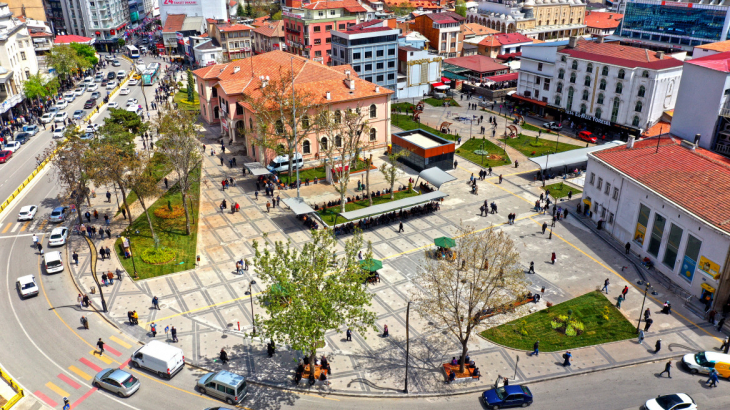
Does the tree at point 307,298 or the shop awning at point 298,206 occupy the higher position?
the tree at point 307,298

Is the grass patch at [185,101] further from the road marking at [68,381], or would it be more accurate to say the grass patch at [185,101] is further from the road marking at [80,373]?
the road marking at [68,381]

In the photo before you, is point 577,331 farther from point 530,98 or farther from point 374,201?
point 530,98

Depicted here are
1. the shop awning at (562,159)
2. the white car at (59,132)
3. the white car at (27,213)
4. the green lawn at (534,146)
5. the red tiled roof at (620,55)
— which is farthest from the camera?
the white car at (59,132)

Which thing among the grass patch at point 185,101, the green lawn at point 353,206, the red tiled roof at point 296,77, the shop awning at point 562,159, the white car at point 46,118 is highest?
the red tiled roof at point 296,77

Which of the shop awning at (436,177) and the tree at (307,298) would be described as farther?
the shop awning at (436,177)

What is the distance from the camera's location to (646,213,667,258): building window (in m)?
48.7

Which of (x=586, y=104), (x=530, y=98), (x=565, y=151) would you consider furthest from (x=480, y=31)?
(x=565, y=151)

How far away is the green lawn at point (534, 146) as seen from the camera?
77938mm

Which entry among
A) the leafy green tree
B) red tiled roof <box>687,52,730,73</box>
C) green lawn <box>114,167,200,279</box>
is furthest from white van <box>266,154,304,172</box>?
the leafy green tree

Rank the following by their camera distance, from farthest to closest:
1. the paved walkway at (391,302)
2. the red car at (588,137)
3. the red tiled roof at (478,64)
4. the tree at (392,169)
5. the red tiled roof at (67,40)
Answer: the red tiled roof at (67,40)
the red tiled roof at (478,64)
the red car at (588,137)
the tree at (392,169)
the paved walkway at (391,302)

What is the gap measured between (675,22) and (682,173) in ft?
285

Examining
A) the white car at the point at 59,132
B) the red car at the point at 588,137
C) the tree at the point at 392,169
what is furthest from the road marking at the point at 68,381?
the red car at the point at 588,137

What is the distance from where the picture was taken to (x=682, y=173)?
49688 millimetres

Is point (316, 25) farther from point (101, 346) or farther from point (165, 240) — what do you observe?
point (101, 346)
